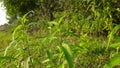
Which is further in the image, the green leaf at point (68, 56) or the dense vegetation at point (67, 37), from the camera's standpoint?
the dense vegetation at point (67, 37)

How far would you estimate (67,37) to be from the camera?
4.70 m

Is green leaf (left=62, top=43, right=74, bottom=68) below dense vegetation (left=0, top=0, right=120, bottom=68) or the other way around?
the other way around

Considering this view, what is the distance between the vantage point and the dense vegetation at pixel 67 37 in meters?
1.55

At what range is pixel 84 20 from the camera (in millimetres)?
8750

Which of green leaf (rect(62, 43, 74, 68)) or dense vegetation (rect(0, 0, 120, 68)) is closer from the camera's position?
green leaf (rect(62, 43, 74, 68))

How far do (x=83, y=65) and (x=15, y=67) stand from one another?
14.0ft

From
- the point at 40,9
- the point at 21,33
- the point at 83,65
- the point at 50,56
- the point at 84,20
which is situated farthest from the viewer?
→ the point at 40,9

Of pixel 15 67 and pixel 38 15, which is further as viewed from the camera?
pixel 38 15

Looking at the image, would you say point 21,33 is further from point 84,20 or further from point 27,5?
point 27,5

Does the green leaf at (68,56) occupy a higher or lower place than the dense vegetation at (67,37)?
higher

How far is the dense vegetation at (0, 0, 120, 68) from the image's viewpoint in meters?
1.55

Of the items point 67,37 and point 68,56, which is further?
point 67,37

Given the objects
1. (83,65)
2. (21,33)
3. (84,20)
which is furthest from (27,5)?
(21,33)

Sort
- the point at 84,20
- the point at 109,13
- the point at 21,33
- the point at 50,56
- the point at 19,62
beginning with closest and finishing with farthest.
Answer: the point at 50,56 → the point at 19,62 → the point at 21,33 → the point at 109,13 → the point at 84,20
